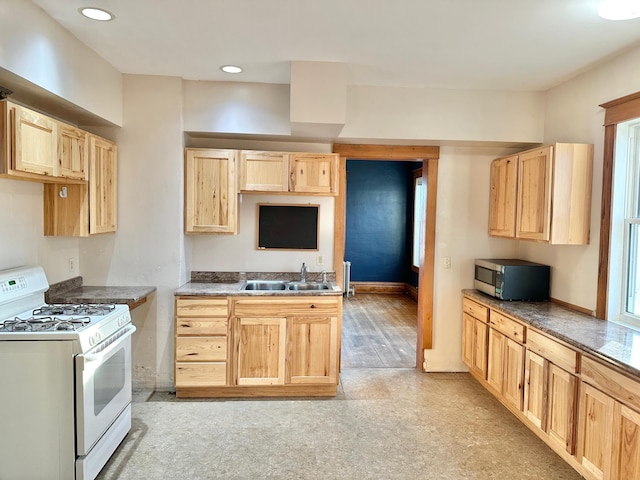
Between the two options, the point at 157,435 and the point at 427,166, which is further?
the point at 427,166

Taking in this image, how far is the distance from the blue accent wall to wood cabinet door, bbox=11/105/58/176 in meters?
5.91

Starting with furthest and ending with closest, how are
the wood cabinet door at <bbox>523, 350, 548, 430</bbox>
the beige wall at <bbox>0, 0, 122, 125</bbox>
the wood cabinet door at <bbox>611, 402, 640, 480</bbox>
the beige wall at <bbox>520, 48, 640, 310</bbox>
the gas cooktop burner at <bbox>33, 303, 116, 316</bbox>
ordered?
the beige wall at <bbox>520, 48, 640, 310</bbox> < the wood cabinet door at <bbox>523, 350, 548, 430</bbox> < the gas cooktop burner at <bbox>33, 303, 116, 316</bbox> < the beige wall at <bbox>0, 0, 122, 125</bbox> < the wood cabinet door at <bbox>611, 402, 640, 480</bbox>

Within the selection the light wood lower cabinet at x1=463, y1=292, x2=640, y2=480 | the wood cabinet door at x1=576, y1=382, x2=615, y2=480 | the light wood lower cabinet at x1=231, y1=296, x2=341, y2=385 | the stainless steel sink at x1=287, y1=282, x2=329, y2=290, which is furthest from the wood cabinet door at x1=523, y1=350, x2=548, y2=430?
the stainless steel sink at x1=287, y1=282, x2=329, y2=290

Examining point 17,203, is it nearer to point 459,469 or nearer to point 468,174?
point 459,469

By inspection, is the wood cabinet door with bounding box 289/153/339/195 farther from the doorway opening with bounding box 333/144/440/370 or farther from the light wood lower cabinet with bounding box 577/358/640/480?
the light wood lower cabinet with bounding box 577/358/640/480

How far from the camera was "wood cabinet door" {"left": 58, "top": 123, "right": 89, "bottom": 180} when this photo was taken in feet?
8.75

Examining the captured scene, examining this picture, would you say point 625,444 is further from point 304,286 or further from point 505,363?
point 304,286

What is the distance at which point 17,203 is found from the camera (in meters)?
2.74

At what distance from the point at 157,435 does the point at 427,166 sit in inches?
126

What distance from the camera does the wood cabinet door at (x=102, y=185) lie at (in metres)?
3.06

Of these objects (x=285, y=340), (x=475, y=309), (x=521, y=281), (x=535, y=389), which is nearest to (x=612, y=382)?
(x=535, y=389)

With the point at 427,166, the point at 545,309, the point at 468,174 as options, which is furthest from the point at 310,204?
the point at 545,309

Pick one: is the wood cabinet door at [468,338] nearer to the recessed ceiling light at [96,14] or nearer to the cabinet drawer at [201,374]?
the cabinet drawer at [201,374]

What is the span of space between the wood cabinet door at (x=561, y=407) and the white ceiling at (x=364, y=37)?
2.04m
